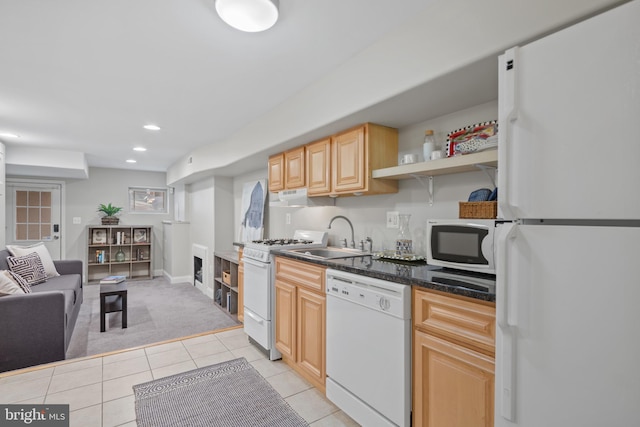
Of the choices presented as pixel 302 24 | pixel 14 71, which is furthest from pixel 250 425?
pixel 14 71

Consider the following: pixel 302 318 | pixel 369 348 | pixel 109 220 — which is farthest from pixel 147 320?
pixel 109 220

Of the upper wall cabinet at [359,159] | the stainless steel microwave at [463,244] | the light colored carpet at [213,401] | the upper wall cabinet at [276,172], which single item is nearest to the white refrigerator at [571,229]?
the stainless steel microwave at [463,244]

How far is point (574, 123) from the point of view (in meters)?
1.04

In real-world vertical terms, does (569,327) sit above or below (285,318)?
above

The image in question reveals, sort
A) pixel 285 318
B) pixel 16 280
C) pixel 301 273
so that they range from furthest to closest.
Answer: pixel 16 280
pixel 285 318
pixel 301 273

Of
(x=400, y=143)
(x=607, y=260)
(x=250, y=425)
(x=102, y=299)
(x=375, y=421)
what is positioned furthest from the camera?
(x=102, y=299)

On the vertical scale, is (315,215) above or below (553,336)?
above

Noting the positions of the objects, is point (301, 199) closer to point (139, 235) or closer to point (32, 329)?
point (32, 329)

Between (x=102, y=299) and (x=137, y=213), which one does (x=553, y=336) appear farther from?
(x=137, y=213)

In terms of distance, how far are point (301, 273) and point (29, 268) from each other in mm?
3473

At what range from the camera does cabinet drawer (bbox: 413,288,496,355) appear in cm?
132

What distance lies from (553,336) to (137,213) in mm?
7809

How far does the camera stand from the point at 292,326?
8.52 feet

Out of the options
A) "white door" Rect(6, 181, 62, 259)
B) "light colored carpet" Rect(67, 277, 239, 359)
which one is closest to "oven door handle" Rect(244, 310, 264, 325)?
"light colored carpet" Rect(67, 277, 239, 359)
